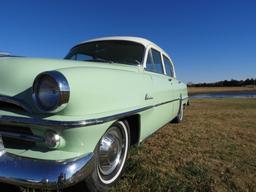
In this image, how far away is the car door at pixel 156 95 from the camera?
3.71 meters

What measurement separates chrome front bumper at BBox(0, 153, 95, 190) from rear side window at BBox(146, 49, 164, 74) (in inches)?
91.1

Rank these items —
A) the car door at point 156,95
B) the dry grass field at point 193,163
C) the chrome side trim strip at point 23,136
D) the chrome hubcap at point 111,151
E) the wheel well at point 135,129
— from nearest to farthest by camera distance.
Result: the chrome side trim strip at point 23,136 → the chrome hubcap at point 111,151 → the dry grass field at point 193,163 → the wheel well at point 135,129 → the car door at point 156,95

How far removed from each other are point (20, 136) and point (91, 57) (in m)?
2.28

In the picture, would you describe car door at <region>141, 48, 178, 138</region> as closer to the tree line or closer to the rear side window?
the rear side window

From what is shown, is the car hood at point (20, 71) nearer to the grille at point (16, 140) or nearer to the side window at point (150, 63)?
the grille at point (16, 140)

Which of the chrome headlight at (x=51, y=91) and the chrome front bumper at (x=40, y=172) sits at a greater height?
the chrome headlight at (x=51, y=91)

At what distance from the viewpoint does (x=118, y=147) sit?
2.94 m

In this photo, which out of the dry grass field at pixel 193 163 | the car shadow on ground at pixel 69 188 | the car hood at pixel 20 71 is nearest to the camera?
the car hood at pixel 20 71

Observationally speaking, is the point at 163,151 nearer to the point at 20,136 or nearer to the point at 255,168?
the point at 255,168

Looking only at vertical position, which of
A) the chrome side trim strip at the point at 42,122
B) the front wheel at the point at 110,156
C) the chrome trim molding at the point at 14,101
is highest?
the chrome trim molding at the point at 14,101

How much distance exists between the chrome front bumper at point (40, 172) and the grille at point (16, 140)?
4.6 inches

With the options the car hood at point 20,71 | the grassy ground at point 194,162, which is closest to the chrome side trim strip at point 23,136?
the car hood at point 20,71

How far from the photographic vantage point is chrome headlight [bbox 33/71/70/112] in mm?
2121

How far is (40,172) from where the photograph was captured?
80.4 inches
